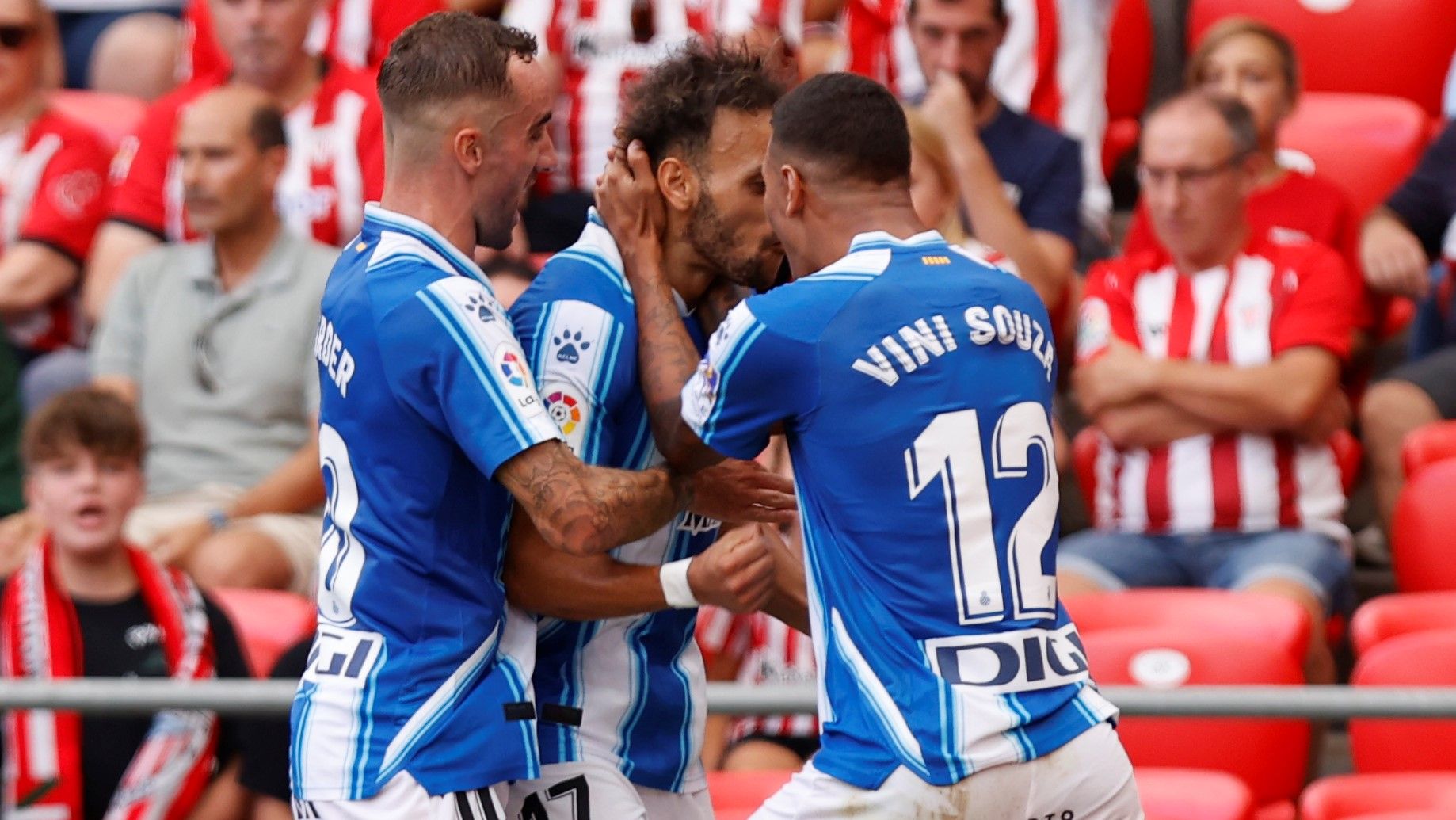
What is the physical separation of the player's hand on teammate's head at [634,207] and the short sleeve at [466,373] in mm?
378

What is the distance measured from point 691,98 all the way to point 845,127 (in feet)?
1.25

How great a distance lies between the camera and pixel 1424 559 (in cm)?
511

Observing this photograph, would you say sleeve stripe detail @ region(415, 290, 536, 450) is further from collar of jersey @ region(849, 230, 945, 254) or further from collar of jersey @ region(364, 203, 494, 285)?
collar of jersey @ region(849, 230, 945, 254)

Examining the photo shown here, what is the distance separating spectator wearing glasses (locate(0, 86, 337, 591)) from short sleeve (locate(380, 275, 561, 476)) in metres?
2.85

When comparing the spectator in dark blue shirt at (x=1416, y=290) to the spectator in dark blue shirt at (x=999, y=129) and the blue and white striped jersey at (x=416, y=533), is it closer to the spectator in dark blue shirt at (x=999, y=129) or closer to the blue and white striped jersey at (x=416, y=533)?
the spectator in dark blue shirt at (x=999, y=129)

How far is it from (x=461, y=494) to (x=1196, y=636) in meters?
2.11

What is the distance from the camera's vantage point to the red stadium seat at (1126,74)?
7250mm

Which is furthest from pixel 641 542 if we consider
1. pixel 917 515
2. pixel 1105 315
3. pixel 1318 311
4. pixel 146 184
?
pixel 146 184

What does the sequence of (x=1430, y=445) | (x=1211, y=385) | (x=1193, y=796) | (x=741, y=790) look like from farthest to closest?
(x=1211, y=385), (x=1430, y=445), (x=741, y=790), (x=1193, y=796)

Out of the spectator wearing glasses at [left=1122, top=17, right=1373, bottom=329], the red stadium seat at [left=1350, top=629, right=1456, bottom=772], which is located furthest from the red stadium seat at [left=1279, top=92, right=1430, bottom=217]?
the red stadium seat at [left=1350, top=629, right=1456, bottom=772]

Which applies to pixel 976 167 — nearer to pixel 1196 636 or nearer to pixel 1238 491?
pixel 1238 491

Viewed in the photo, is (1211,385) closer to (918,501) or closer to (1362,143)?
(1362,143)

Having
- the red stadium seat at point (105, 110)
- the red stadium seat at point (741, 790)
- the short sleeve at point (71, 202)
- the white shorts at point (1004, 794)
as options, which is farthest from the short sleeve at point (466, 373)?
the red stadium seat at point (105, 110)

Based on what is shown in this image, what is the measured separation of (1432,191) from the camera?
6.15 m
